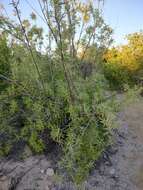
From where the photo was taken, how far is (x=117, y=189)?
3.70m

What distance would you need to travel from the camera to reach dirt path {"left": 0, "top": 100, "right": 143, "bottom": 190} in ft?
12.3

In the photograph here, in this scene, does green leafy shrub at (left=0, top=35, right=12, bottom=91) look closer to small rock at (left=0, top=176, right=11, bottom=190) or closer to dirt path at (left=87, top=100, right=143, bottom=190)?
small rock at (left=0, top=176, right=11, bottom=190)

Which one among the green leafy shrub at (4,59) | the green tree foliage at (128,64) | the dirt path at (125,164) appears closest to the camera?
the dirt path at (125,164)

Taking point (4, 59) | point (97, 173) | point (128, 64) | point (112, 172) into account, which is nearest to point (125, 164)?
point (112, 172)

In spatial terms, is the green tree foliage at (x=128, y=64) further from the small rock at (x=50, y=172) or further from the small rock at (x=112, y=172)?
the small rock at (x=50, y=172)

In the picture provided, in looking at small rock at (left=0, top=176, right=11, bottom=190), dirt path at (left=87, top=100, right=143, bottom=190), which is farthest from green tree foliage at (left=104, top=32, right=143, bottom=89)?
small rock at (left=0, top=176, right=11, bottom=190)

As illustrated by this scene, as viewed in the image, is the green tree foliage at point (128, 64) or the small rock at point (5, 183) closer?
the small rock at point (5, 183)

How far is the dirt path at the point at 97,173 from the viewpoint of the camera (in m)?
3.74

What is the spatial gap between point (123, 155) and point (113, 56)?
7254 millimetres

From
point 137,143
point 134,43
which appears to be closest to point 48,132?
point 137,143

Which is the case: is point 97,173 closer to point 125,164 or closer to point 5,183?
point 125,164

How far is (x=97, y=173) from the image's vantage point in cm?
399

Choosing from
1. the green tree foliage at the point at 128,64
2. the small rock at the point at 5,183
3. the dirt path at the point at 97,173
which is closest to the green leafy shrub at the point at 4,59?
the dirt path at the point at 97,173

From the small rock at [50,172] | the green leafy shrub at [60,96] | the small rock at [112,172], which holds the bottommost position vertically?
the small rock at [112,172]
